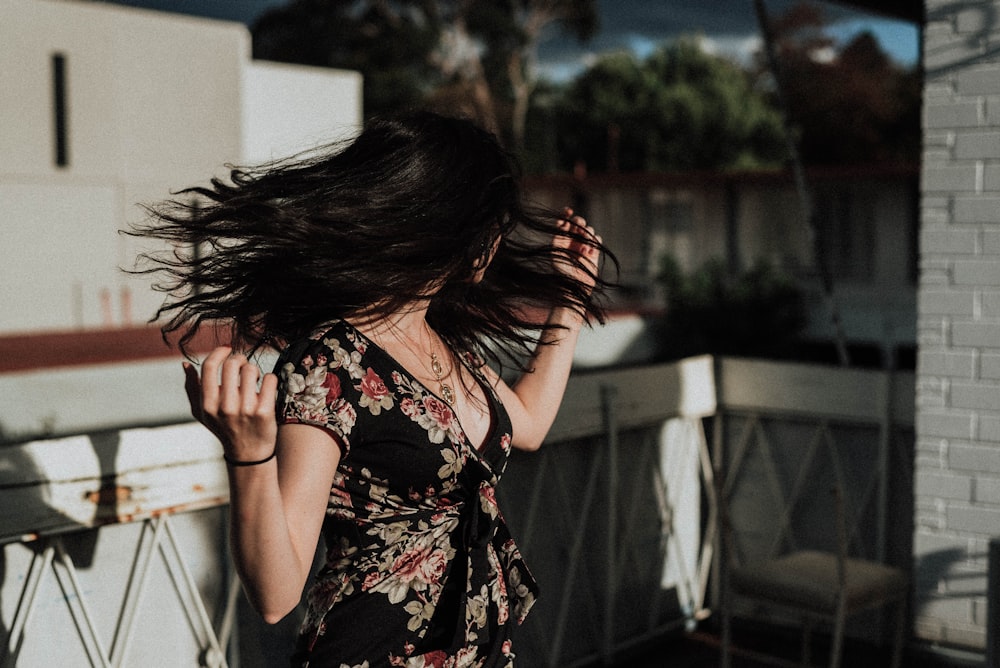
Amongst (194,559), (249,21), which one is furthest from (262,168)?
(249,21)

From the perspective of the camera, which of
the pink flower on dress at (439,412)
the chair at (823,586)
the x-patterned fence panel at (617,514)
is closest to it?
the pink flower on dress at (439,412)

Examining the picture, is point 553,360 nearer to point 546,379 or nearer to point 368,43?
point 546,379

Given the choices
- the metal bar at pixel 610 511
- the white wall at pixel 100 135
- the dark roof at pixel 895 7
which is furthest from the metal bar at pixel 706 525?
the white wall at pixel 100 135

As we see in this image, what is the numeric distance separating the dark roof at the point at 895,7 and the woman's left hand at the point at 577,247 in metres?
2.93

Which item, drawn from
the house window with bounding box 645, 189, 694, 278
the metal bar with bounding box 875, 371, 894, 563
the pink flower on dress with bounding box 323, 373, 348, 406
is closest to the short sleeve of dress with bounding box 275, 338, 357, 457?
the pink flower on dress with bounding box 323, 373, 348, 406

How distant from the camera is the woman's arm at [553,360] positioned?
6.14 ft

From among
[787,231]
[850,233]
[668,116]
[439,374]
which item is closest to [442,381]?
[439,374]

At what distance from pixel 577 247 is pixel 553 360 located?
19 cm

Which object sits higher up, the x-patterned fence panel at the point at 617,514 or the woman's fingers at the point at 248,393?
the woman's fingers at the point at 248,393

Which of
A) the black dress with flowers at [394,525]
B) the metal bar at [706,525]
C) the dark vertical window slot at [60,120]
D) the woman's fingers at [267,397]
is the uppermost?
the dark vertical window slot at [60,120]

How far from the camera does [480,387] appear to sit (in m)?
1.75

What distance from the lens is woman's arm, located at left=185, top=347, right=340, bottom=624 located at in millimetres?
1244

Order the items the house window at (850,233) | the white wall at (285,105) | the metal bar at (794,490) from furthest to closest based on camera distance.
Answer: the house window at (850,233) → the white wall at (285,105) → the metal bar at (794,490)

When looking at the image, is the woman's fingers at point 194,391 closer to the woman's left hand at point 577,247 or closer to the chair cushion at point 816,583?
the woman's left hand at point 577,247
